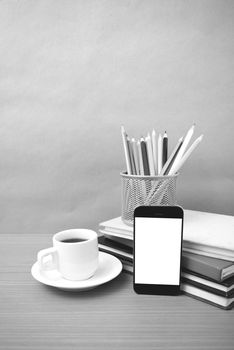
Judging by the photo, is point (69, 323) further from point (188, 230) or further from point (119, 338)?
point (188, 230)

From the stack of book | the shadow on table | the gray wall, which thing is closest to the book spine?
the stack of book

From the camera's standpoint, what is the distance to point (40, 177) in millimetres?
786

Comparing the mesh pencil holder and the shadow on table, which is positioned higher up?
the mesh pencil holder

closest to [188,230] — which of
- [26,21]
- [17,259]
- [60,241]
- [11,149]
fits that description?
[60,241]

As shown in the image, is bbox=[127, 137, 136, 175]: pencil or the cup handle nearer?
the cup handle

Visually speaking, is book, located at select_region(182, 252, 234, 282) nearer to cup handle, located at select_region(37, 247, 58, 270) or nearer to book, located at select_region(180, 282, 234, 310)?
book, located at select_region(180, 282, 234, 310)

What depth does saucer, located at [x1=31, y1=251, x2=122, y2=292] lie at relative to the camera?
49 cm

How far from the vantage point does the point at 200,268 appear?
0.47 meters

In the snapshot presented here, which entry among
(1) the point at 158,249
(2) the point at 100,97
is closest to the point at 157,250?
(1) the point at 158,249

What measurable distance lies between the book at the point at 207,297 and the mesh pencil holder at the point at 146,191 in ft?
0.49

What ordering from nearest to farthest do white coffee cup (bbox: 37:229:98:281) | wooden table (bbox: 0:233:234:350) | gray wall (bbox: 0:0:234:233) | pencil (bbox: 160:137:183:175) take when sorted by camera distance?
wooden table (bbox: 0:233:234:350) → white coffee cup (bbox: 37:229:98:281) → pencil (bbox: 160:137:183:175) → gray wall (bbox: 0:0:234:233)

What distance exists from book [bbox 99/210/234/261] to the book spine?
0.07 feet

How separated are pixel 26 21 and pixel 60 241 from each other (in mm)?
507

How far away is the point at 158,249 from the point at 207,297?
0.10 m
